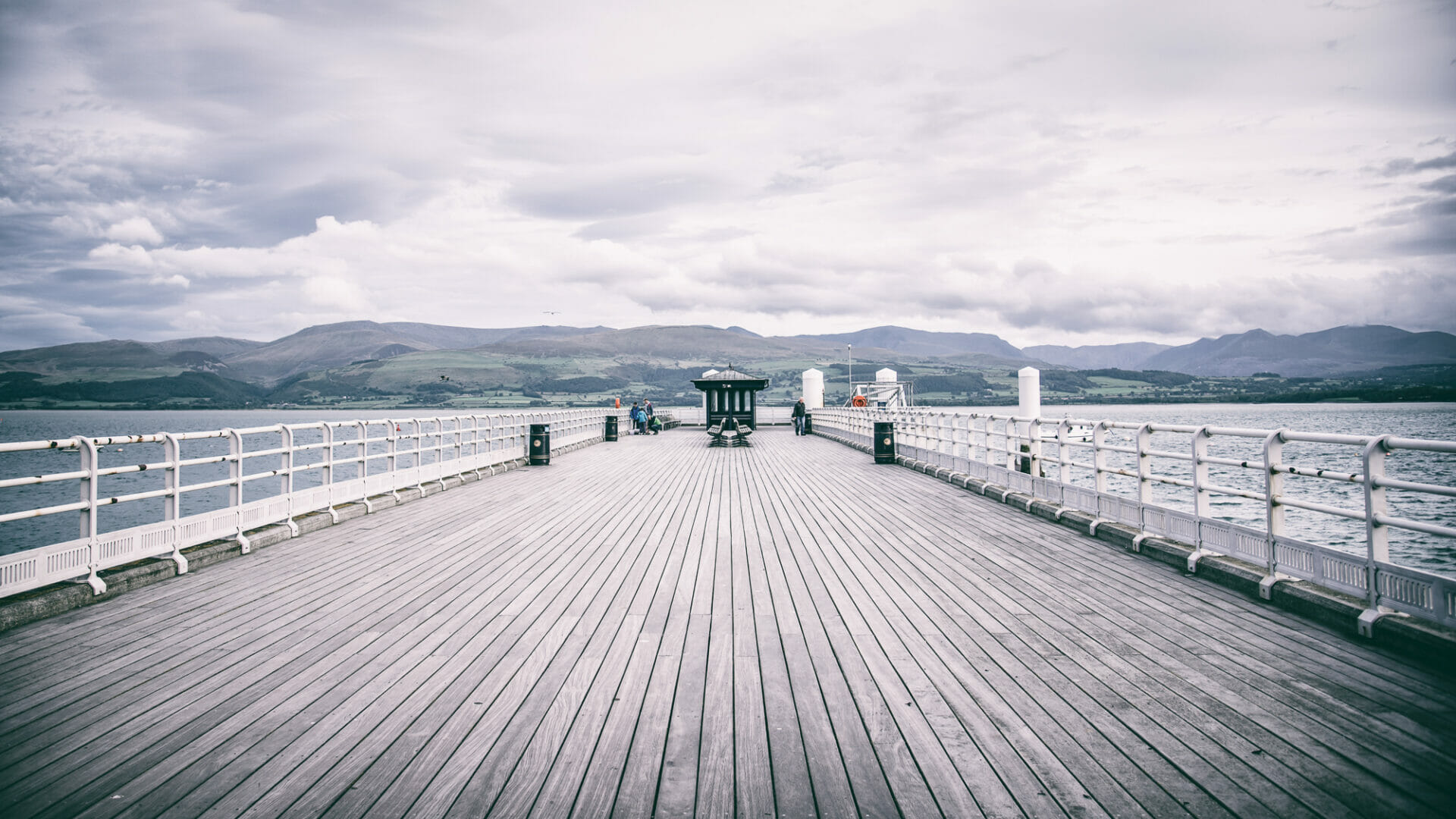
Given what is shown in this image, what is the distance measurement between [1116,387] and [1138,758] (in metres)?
215

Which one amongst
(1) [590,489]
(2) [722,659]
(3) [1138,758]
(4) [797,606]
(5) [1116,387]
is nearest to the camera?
(3) [1138,758]

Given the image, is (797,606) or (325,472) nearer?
(797,606)

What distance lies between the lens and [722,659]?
151 inches

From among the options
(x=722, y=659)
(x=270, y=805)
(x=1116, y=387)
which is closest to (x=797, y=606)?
(x=722, y=659)

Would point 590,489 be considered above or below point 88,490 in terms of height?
below

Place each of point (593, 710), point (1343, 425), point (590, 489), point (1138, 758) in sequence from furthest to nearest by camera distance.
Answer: point (1343, 425) < point (590, 489) < point (593, 710) < point (1138, 758)

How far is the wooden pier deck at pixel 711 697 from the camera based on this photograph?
2.51 meters

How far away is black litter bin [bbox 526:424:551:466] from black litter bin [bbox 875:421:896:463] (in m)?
7.22

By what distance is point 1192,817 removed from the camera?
7.68ft

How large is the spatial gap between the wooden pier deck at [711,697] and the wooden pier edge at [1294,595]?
→ 16 centimetres

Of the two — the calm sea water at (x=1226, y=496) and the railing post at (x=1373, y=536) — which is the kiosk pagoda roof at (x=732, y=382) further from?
the railing post at (x=1373, y=536)

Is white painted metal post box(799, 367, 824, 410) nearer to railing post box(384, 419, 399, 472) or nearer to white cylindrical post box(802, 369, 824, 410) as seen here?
white cylindrical post box(802, 369, 824, 410)

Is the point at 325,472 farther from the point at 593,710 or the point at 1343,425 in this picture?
the point at 1343,425

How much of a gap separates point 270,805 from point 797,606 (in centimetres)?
312
